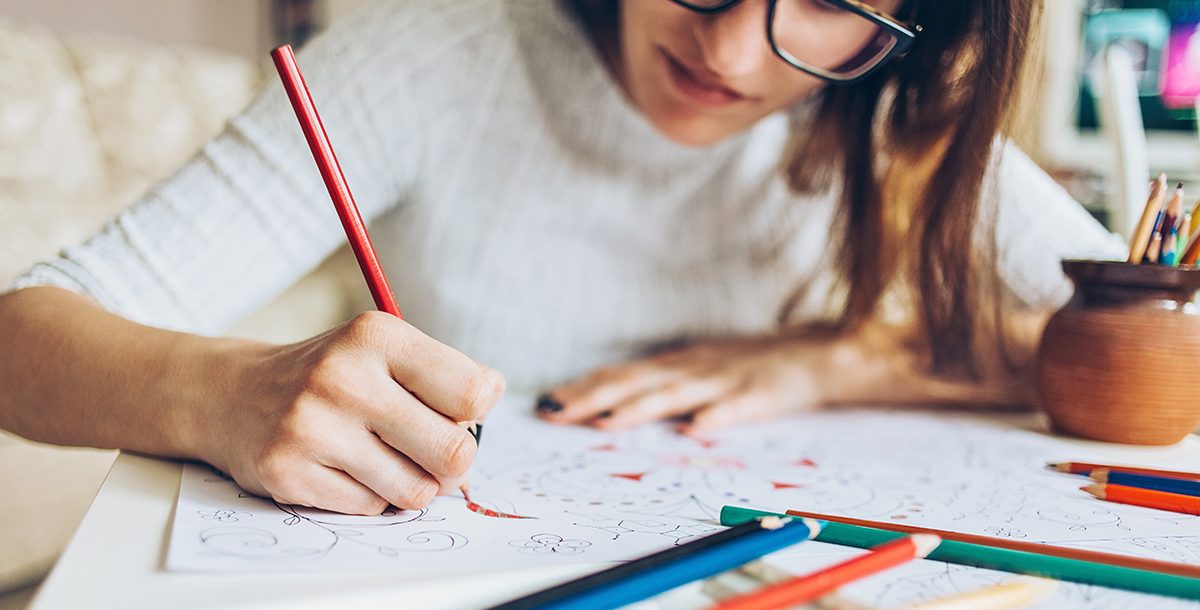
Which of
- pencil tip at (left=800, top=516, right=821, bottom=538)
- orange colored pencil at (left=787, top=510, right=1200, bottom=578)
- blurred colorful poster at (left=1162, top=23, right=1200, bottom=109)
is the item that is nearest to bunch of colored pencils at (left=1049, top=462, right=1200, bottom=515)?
orange colored pencil at (left=787, top=510, right=1200, bottom=578)

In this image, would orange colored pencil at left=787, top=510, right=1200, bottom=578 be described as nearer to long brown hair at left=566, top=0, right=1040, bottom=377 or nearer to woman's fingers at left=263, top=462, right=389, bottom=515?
woman's fingers at left=263, top=462, right=389, bottom=515

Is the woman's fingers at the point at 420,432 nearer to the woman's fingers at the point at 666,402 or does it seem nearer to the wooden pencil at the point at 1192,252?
the woman's fingers at the point at 666,402

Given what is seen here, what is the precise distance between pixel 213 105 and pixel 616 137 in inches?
36.2

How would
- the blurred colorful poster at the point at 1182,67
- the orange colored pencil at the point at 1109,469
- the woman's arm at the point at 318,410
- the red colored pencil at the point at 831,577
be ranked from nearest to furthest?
the red colored pencil at the point at 831,577 < the woman's arm at the point at 318,410 < the orange colored pencil at the point at 1109,469 < the blurred colorful poster at the point at 1182,67

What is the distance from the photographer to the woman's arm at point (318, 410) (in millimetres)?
363

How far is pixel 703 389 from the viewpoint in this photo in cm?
64

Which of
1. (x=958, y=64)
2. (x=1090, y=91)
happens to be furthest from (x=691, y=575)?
(x=1090, y=91)

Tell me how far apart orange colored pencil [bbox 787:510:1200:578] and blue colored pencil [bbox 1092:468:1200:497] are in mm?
118

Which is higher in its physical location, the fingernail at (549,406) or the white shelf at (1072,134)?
the white shelf at (1072,134)

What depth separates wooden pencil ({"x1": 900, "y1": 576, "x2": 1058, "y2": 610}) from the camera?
28 cm

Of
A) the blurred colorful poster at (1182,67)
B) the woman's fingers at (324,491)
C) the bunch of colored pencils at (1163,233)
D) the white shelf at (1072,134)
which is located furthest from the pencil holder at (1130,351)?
the blurred colorful poster at (1182,67)

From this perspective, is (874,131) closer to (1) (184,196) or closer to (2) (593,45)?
(2) (593,45)

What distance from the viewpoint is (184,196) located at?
0.57 metres

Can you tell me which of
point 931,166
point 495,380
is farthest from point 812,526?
point 931,166
